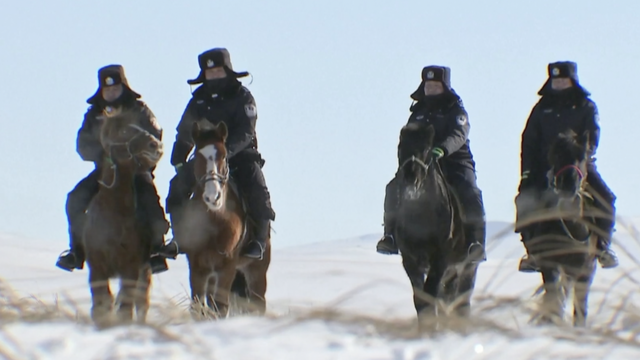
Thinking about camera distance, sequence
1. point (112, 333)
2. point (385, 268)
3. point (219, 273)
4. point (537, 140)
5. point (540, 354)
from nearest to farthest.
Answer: point (540, 354) → point (112, 333) → point (219, 273) → point (537, 140) → point (385, 268)

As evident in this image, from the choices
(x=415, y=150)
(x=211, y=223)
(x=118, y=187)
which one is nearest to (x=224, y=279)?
(x=211, y=223)

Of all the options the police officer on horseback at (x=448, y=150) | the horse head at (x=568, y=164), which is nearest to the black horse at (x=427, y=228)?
the police officer on horseback at (x=448, y=150)

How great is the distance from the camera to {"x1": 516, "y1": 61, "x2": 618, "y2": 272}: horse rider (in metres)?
11.7

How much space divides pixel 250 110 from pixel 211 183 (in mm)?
1747

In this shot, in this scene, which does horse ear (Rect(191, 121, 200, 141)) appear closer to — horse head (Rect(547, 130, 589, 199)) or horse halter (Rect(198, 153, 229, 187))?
horse halter (Rect(198, 153, 229, 187))

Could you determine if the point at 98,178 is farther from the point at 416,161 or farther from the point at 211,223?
the point at 416,161

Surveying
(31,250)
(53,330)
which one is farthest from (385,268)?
(53,330)

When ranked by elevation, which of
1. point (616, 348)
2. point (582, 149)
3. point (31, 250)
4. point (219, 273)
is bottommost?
point (31, 250)

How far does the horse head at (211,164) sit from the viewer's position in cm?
991

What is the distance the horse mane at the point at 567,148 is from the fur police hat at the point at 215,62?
2777 millimetres

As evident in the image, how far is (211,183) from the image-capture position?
32.4 ft

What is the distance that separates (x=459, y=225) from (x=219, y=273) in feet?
6.66

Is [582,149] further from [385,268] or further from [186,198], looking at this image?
[385,268]

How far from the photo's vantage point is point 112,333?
4.36 meters
